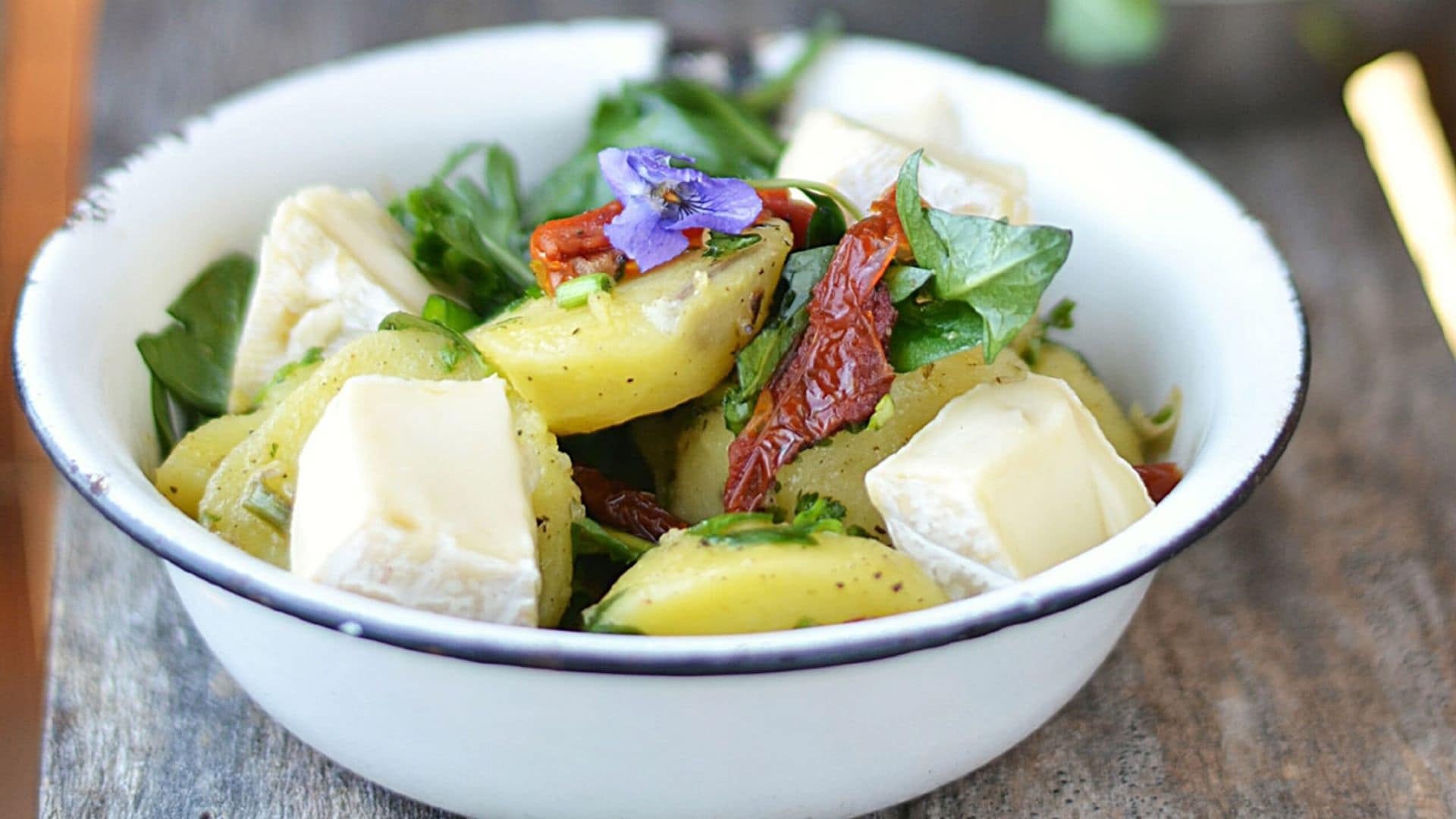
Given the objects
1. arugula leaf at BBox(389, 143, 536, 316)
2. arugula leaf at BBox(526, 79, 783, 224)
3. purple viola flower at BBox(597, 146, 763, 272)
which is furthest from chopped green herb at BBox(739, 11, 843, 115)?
purple viola flower at BBox(597, 146, 763, 272)

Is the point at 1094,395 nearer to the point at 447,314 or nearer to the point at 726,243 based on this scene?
the point at 726,243

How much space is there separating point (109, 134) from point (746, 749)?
Answer: 237cm

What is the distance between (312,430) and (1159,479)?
104 centimetres

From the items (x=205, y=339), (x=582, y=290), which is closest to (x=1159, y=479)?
(x=582, y=290)

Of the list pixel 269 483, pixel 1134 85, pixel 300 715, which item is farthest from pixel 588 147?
pixel 1134 85

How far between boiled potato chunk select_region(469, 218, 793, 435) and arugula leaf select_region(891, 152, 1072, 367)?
0.17 metres

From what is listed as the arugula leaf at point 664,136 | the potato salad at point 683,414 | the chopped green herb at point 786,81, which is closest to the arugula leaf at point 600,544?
the potato salad at point 683,414

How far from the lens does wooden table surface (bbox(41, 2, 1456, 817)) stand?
5.67ft

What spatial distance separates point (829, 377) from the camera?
1.56 metres

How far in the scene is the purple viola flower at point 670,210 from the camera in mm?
1600

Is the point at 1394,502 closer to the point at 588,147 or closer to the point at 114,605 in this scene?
the point at 588,147

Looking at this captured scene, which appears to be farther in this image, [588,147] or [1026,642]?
[588,147]

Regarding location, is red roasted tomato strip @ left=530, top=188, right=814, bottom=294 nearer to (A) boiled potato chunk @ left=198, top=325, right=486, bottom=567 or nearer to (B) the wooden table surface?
(A) boiled potato chunk @ left=198, top=325, right=486, bottom=567

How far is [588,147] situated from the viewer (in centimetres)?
239
